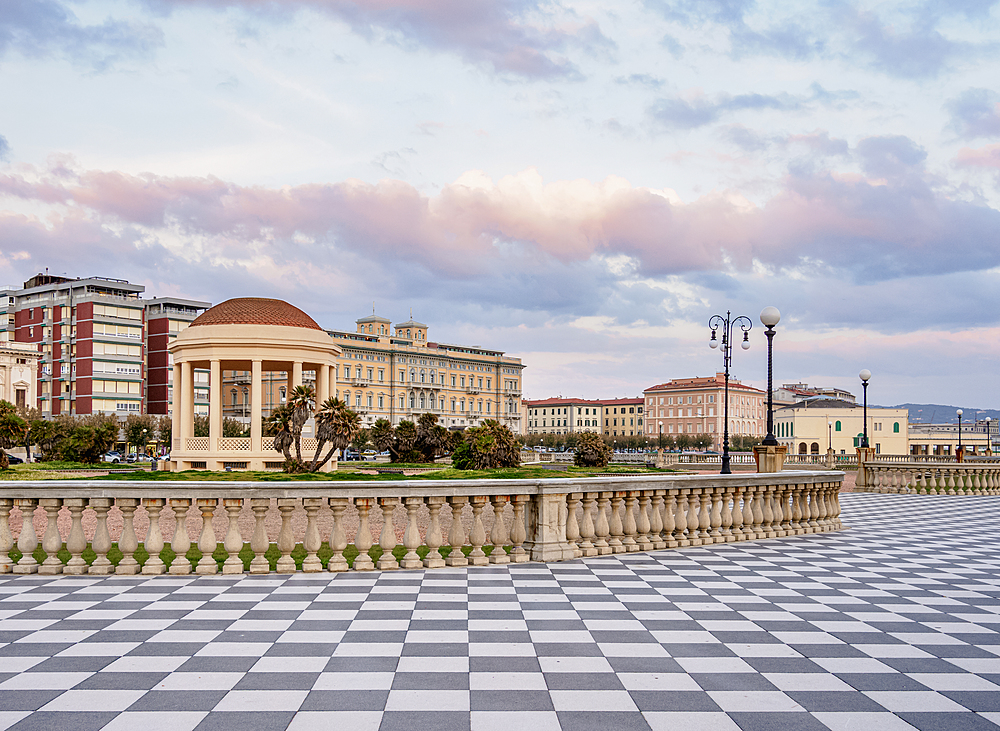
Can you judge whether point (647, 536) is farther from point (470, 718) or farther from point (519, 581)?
point (470, 718)

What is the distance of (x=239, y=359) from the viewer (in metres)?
34.6

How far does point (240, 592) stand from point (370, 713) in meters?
3.47

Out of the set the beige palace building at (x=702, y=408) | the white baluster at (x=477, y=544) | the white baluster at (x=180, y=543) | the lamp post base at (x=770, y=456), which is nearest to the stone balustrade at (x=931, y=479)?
the lamp post base at (x=770, y=456)

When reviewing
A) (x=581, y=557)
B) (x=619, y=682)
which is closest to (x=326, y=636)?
(x=619, y=682)

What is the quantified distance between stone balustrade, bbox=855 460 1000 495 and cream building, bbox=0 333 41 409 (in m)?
75.8

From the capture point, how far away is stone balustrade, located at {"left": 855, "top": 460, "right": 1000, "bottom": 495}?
82.3ft

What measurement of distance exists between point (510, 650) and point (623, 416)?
5936 inches

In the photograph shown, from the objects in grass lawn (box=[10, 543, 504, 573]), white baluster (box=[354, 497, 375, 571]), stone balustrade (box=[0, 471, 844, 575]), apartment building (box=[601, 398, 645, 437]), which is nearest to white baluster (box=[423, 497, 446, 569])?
stone balustrade (box=[0, 471, 844, 575])

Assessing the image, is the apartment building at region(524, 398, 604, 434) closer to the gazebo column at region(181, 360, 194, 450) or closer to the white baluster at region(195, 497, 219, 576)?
the gazebo column at region(181, 360, 194, 450)

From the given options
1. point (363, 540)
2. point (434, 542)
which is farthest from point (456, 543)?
point (363, 540)

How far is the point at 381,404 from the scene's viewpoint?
107312 millimetres

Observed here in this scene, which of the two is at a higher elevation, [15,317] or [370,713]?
[15,317]

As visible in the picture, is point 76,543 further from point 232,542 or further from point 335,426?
point 335,426

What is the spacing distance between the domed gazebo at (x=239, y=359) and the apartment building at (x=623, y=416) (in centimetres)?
11887
